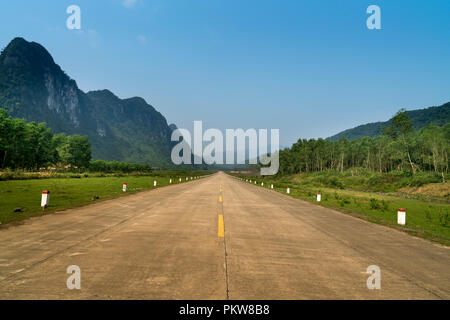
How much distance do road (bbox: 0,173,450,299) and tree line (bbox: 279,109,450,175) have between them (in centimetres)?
6957

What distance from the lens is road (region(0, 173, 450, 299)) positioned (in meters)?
3.53

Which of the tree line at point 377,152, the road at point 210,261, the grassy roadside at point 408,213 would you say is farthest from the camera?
the tree line at point 377,152

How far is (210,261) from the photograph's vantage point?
15.7 ft

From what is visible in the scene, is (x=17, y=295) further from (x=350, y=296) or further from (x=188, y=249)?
(x=350, y=296)

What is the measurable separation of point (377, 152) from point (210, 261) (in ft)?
326

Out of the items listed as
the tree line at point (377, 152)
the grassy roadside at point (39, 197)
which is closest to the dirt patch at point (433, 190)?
the tree line at point (377, 152)

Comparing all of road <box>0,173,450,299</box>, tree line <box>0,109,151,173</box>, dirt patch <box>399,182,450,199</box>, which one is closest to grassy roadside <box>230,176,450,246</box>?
road <box>0,173,450,299</box>

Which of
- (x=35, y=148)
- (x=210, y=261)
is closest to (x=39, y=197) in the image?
(x=210, y=261)

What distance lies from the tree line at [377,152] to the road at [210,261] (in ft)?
228

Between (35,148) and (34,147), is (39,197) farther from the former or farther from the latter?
(35,148)

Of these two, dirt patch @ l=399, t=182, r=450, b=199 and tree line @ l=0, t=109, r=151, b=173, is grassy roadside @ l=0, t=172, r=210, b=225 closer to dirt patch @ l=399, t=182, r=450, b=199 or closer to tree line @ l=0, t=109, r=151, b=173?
dirt patch @ l=399, t=182, r=450, b=199

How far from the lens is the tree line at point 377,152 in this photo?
6394 cm

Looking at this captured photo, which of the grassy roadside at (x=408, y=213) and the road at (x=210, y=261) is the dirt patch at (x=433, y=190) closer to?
the grassy roadside at (x=408, y=213)
